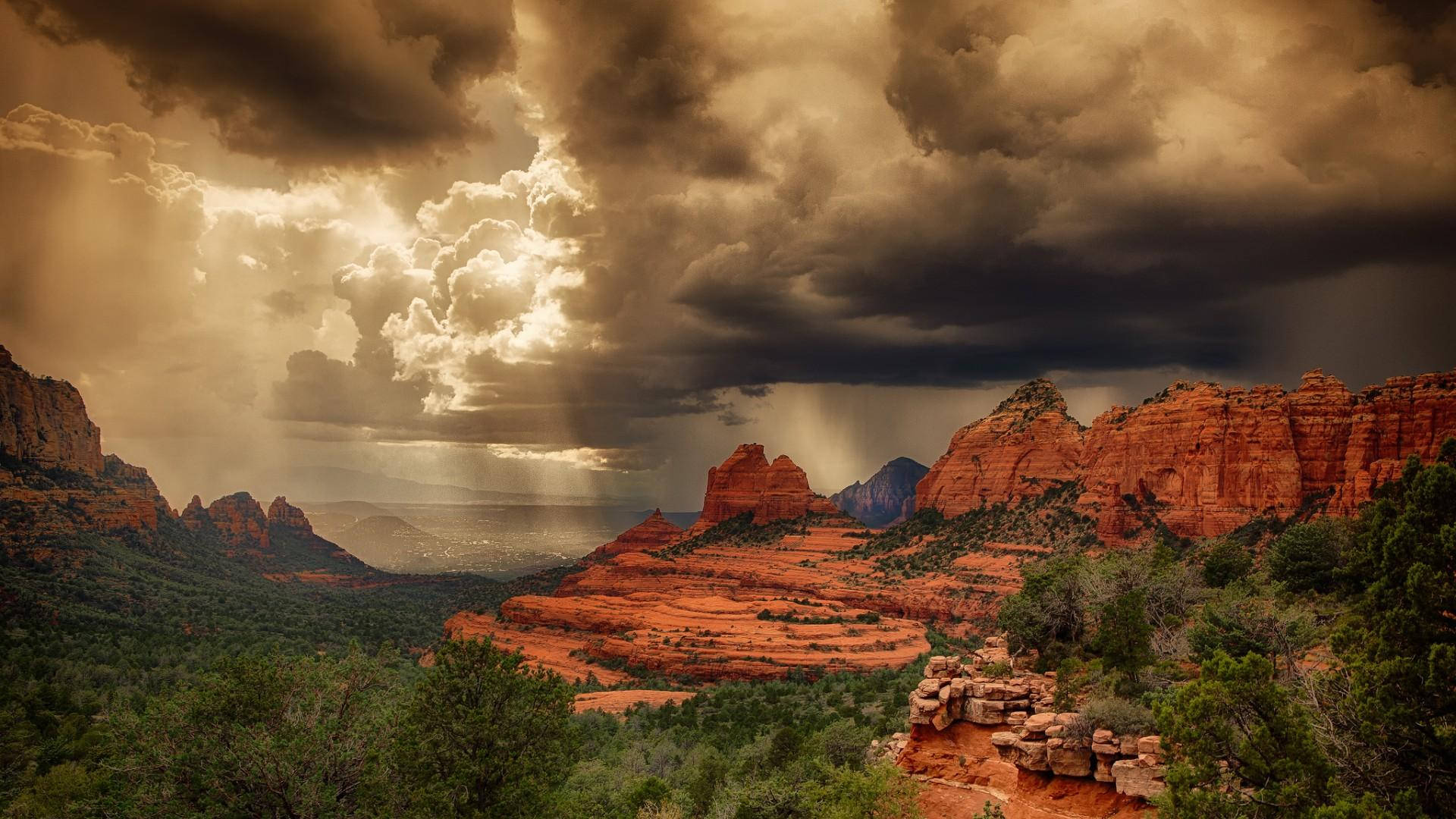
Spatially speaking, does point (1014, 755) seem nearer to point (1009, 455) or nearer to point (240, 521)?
point (1009, 455)

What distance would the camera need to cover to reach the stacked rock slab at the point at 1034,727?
59.2ft

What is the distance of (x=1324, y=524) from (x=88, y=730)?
6283cm

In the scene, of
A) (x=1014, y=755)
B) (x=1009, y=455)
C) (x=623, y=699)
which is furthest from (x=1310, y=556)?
(x=1009, y=455)

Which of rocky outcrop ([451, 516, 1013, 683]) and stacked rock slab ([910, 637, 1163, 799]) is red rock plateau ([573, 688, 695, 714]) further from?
stacked rock slab ([910, 637, 1163, 799])

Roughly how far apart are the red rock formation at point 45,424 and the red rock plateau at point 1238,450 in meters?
148

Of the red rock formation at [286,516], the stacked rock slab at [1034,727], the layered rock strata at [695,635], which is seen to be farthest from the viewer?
the red rock formation at [286,516]

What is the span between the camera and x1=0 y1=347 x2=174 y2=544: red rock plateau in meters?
86.2

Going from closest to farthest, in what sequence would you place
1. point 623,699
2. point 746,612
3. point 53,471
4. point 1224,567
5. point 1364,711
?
point 1364,711
point 1224,567
point 623,699
point 746,612
point 53,471

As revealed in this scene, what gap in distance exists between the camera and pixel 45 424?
367 feet

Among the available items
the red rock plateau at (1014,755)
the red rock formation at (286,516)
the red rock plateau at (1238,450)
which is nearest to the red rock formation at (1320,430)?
the red rock plateau at (1238,450)

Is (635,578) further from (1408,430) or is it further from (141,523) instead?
(1408,430)

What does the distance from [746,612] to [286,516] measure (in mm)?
158031

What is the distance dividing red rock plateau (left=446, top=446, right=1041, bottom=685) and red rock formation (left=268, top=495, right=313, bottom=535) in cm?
10867

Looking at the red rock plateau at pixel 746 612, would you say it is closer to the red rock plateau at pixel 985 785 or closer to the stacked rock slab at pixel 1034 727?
the stacked rock slab at pixel 1034 727
